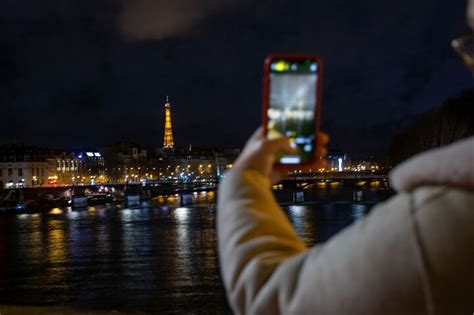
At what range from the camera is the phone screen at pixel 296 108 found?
1226mm

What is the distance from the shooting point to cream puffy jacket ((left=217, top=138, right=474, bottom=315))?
80 cm

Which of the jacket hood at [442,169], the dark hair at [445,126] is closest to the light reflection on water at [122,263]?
the dark hair at [445,126]

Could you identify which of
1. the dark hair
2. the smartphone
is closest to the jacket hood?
the smartphone

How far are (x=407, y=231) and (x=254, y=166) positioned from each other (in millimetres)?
399

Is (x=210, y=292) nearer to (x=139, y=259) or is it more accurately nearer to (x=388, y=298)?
(x=139, y=259)

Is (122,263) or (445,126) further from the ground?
(445,126)

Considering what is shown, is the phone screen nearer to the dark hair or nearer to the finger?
the finger

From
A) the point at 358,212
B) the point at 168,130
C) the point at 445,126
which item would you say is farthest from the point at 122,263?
the point at 168,130

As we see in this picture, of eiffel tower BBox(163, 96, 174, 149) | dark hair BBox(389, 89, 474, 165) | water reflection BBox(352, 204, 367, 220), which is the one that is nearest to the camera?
dark hair BBox(389, 89, 474, 165)

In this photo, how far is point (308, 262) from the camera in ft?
3.00

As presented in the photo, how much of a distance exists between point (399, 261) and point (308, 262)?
150 mm

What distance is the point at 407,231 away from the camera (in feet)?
2.67

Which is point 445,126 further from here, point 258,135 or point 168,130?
point 168,130

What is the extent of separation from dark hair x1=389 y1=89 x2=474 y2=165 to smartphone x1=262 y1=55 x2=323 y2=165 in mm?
28791
